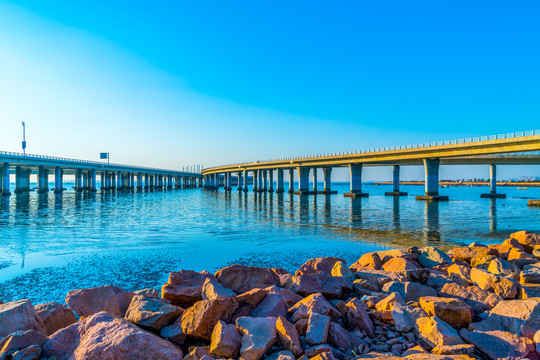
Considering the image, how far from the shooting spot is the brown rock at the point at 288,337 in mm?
5536

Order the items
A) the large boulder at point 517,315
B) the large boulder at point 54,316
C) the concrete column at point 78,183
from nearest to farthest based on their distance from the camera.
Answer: the large boulder at point 517,315 < the large boulder at point 54,316 < the concrete column at point 78,183

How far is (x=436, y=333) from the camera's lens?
5.73m

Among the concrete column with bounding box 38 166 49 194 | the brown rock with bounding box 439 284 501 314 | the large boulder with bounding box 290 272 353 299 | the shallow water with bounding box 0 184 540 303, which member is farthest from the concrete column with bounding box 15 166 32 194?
the brown rock with bounding box 439 284 501 314

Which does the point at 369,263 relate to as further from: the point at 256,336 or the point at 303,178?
the point at 303,178

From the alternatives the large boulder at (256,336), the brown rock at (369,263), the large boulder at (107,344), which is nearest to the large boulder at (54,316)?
the large boulder at (107,344)

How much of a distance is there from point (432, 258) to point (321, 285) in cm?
669

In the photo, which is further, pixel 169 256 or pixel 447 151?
pixel 447 151

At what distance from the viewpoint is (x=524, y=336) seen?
6090 mm

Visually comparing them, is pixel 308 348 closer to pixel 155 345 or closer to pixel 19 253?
pixel 155 345

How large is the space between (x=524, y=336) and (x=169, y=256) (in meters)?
15.5

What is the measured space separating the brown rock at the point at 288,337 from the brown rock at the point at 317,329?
8.8 inches

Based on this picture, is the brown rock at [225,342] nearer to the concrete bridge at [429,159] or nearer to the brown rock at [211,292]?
the brown rock at [211,292]

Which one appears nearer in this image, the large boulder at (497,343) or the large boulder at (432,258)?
the large boulder at (497,343)

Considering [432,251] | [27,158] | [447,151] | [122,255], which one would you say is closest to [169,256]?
[122,255]
